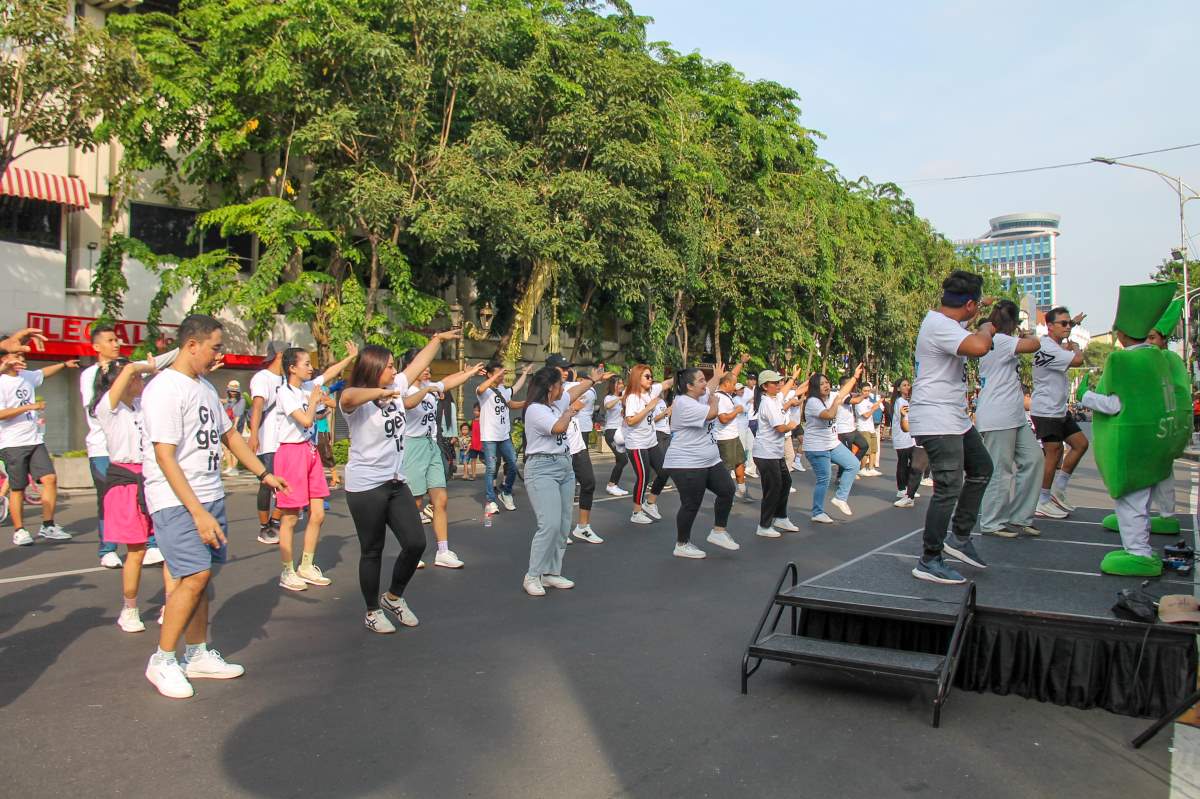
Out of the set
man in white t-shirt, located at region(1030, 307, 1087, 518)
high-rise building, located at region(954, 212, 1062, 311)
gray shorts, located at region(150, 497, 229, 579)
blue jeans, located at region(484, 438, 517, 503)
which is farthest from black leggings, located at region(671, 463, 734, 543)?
high-rise building, located at region(954, 212, 1062, 311)

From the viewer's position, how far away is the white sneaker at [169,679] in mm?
4824

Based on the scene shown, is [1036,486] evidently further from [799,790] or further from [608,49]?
[608,49]

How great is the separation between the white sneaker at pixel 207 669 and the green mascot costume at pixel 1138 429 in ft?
16.7

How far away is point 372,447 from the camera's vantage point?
20.0 ft

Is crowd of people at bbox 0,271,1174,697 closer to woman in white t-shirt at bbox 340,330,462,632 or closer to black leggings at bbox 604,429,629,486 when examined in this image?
woman in white t-shirt at bbox 340,330,462,632

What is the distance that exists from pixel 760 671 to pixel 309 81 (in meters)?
15.2

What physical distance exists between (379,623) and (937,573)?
3.47 metres

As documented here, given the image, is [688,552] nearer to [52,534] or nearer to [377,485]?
[377,485]

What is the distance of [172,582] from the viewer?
494 centimetres

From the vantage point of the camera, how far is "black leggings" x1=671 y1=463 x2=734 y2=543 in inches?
348

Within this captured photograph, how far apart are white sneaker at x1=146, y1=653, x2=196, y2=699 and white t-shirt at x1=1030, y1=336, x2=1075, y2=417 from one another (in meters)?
6.80

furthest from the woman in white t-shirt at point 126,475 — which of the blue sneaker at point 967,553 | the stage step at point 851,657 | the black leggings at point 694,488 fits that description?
the blue sneaker at point 967,553

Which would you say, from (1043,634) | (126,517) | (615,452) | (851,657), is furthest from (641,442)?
(1043,634)

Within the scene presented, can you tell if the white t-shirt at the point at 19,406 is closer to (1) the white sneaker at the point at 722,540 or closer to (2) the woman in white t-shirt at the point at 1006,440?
(1) the white sneaker at the point at 722,540
